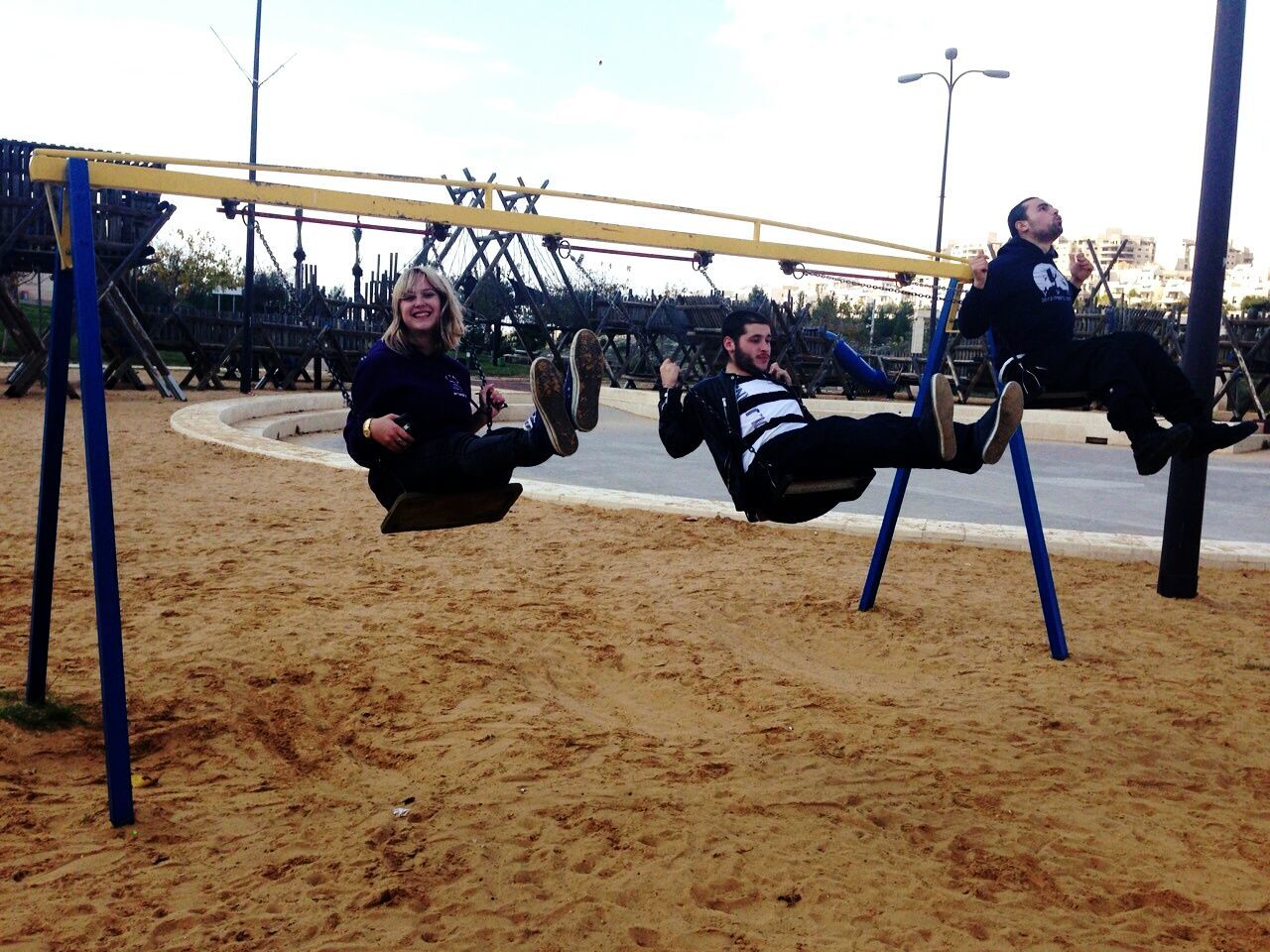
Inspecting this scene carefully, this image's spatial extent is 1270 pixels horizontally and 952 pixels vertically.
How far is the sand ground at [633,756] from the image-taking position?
3045 mm

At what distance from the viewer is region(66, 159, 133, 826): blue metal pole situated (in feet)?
11.4

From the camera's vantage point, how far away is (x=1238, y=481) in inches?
532

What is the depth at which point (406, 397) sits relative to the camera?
4441 millimetres

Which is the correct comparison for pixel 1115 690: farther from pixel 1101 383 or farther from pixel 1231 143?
pixel 1231 143

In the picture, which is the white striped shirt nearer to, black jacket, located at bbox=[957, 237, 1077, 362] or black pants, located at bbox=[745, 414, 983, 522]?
black pants, located at bbox=[745, 414, 983, 522]

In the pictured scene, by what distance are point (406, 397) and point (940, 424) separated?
2.10 m

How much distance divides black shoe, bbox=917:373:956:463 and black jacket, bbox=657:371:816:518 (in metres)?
0.45

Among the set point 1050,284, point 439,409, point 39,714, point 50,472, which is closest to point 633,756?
point 439,409

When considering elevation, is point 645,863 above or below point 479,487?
below

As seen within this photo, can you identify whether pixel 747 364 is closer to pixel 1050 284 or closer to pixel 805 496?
pixel 805 496

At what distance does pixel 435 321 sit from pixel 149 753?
6.58ft

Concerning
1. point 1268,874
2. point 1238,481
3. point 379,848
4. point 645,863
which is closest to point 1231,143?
point 1268,874

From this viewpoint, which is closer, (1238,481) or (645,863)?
(645,863)

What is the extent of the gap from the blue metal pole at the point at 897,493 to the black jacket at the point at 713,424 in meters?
1.43
